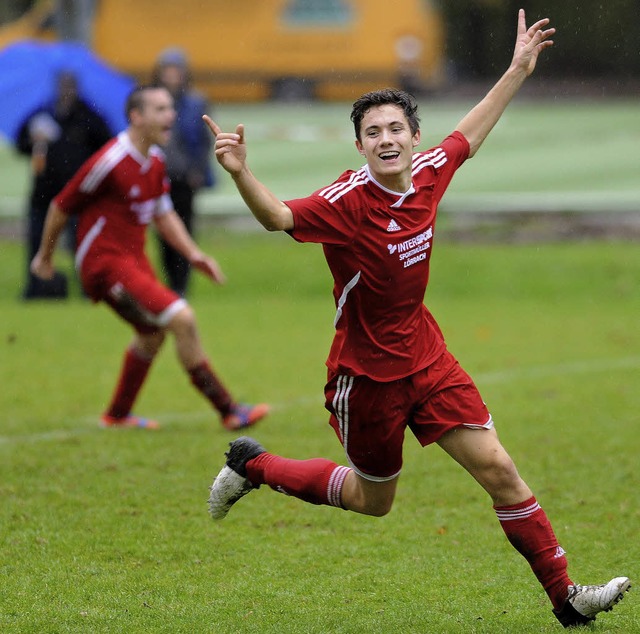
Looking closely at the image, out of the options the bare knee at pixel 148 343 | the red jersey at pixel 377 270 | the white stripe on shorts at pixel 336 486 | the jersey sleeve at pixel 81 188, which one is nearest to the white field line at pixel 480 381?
the bare knee at pixel 148 343

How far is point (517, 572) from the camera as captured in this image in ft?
18.8

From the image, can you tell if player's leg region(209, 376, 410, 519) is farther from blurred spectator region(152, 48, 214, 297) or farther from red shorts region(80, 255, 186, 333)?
blurred spectator region(152, 48, 214, 297)

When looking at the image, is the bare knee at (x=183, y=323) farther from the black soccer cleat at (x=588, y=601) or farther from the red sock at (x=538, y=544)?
the black soccer cleat at (x=588, y=601)

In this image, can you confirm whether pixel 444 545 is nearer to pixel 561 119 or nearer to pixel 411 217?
pixel 411 217

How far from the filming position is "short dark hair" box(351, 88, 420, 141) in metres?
5.13

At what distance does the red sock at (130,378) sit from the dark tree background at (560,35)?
101 ft

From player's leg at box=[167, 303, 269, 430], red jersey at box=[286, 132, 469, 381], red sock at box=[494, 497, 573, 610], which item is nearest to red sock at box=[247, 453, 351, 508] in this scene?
red jersey at box=[286, 132, 469, 381]

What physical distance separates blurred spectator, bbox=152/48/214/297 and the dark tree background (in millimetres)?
25406

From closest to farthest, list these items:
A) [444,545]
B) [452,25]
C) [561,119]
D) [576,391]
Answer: [444,545] < [576,391] < [561,119] < [452,25]

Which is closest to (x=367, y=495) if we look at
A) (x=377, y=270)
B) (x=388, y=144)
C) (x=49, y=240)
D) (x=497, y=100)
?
(x=377, y=270)

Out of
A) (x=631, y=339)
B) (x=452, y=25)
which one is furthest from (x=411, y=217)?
(x=452, y=25)

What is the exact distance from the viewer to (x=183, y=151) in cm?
1360

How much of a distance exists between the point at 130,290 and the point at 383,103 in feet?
11.6

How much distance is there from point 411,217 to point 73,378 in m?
6.14
